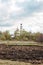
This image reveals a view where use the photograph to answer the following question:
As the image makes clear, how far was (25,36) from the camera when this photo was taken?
7638 centimetres

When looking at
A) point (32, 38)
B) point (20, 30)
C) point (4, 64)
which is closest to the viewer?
point (4, 64)

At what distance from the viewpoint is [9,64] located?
42.7 ft

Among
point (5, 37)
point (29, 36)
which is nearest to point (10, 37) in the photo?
point (5, 37)

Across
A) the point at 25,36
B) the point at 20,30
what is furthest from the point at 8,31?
the point at 25,36

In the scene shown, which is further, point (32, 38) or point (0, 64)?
point (32, 38)

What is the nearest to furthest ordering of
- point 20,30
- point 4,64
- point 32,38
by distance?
point 4,64 → point 32,38 → point 20,30

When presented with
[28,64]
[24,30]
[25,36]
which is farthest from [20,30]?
[28,64]

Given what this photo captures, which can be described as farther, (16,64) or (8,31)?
(8,31)

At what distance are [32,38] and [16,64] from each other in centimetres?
6198

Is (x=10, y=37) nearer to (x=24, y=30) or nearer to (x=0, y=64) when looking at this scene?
(x=24, y=30)

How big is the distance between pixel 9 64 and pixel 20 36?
64.2m

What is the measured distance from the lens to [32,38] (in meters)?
74.8

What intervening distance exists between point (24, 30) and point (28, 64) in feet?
236

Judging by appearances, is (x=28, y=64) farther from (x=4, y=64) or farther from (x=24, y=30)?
(x=24, y=30)
